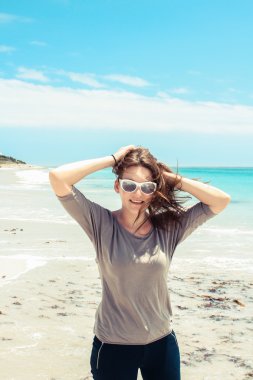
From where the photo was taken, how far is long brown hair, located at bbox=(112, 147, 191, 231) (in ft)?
10.4

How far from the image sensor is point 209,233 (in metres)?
15.2

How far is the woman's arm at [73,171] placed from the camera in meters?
3.06

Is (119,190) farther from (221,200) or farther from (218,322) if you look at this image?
(218,322)

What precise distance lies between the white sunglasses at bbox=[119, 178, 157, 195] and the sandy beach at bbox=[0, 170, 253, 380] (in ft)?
8.88

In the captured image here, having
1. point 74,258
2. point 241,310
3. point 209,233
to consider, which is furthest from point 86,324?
point 209,233

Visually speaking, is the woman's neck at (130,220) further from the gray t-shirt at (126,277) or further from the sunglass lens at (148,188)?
the sunglass lens at (148,188)

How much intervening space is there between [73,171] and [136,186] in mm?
417

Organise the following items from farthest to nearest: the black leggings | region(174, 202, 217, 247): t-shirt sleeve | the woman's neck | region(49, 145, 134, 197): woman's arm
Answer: region(174, 202, 217, 247): t-shirt sleeve → the woman's neck → region(49, 145, 134, 197): woman's arm → the black leggings

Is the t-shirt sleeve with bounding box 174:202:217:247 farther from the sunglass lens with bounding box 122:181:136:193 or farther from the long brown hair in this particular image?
the sunglass lens with bounding box 122:181:136:193

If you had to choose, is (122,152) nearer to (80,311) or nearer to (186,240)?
(80,311)

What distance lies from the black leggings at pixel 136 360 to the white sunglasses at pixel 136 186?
92 cm

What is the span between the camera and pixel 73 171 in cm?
314

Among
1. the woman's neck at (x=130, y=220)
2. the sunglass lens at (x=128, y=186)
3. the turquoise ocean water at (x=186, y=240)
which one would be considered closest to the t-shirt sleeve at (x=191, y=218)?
the woman's neck at (x=130, y=220)

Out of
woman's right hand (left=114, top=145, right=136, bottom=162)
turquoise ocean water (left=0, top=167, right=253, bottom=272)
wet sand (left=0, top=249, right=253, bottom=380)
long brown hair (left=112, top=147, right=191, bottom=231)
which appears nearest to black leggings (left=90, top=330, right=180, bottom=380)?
long brown hair (left=112, top=147, right=191, bottom=231)
